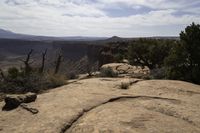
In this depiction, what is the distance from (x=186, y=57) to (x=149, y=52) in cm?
1485

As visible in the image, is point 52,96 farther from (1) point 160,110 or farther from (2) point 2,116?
(1) point 160,110

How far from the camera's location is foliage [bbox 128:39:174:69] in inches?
1266

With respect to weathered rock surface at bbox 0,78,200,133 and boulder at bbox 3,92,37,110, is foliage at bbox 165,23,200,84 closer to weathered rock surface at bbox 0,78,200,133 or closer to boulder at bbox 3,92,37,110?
weathered rock surface at bbox 0,78,200,133

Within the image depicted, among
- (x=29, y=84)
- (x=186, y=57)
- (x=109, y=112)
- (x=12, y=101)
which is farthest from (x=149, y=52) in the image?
(x=109, y=112)

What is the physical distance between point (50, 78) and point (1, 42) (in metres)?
191

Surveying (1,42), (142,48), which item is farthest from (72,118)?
(1,42)

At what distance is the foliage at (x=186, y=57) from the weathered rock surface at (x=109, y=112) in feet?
26.2

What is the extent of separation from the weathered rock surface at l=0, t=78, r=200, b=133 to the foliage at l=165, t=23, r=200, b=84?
26.2 ft

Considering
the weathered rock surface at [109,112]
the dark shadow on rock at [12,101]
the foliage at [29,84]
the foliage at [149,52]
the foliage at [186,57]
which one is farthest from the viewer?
the foliage at [149,52]

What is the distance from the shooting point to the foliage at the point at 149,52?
105 feet

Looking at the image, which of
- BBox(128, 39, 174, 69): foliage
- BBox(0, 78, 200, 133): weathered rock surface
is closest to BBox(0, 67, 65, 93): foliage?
BBox(0, 78, 200, 133): weathered rock surface

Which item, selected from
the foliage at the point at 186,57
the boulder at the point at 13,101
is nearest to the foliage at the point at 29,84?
the boulder at the point at 13,101

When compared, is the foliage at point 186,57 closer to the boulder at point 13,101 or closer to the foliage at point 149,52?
the boulder at point 13,101

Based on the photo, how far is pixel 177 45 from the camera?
18500mm
